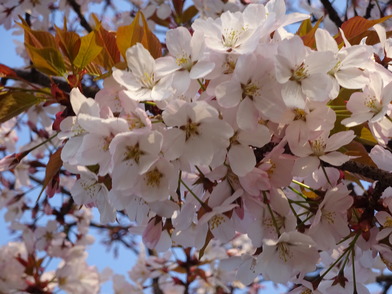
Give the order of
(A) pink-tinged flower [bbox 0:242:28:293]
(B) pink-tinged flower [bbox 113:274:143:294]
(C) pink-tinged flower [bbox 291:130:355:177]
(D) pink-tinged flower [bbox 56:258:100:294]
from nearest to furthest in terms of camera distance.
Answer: (C) pink-tinged flower [bbox 291:130:355:177]
(A) pink-tinged flower [bbox 0:242:28:293]
(D) pink-tinged flower [bbox 56:258:100:294]
(B) pink-tinged flower [bbox 113:274:143:294]

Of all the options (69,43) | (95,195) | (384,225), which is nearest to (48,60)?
(69,43)

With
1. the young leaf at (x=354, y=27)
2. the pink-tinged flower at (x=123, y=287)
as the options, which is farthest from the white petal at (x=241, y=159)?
the pink-tinged flower at (x=123, y=287)

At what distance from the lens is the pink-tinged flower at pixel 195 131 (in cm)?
79

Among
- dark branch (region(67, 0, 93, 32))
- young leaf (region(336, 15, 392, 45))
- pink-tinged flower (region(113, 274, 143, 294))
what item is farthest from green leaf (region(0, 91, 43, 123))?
pink-tinged flower (region(113, 274, 143, 294))

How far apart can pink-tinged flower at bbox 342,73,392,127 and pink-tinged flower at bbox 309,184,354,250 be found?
137 millimetres

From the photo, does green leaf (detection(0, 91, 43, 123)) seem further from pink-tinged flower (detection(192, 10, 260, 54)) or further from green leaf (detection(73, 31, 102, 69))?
pink-tinged flower (detection(192, 10, 260, 54))

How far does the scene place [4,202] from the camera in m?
3.11

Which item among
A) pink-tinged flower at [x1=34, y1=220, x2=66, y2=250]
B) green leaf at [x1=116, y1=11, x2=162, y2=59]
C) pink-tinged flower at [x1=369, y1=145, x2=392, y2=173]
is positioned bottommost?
pink-tinged flower at [x1=34, y1=220, x2=66, y2=250]

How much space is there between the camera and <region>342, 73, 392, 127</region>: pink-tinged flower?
2.80 feet

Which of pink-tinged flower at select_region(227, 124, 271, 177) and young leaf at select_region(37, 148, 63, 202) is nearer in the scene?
pink-tinged flower at select_region(227, 124, 271, 177)

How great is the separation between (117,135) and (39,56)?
0.31 meters

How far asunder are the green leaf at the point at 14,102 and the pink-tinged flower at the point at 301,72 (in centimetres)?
51

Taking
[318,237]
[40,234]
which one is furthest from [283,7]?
[40,234]

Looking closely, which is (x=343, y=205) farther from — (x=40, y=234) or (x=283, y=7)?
(x=40, y=234)
